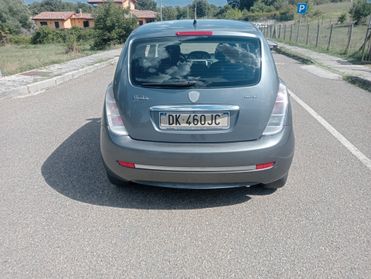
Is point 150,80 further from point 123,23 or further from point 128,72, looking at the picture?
point 123,23

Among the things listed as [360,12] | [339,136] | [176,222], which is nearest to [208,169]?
[176,222]

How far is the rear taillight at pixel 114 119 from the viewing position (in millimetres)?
2869

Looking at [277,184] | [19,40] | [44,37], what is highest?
[277,184]

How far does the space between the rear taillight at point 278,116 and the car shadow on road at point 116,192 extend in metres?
0.78

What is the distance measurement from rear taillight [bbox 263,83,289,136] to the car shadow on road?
779mm

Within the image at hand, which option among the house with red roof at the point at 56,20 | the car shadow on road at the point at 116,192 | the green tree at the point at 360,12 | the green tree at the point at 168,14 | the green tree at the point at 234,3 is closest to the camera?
the car shadow on road at the point at 116,192

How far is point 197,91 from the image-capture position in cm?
275

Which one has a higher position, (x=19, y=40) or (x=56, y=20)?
(x=56, y=20)

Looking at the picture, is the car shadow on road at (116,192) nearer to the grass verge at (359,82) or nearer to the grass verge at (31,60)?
the grass verge at (359,82)

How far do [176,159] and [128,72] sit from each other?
3.04ft

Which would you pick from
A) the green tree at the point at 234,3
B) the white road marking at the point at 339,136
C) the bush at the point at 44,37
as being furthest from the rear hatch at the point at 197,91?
the green tree at the point at 234,3

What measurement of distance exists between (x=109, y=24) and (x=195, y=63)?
2266cm

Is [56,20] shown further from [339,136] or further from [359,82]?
[339,136]

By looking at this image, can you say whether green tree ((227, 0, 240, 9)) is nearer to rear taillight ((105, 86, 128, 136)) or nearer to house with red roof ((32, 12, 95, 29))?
house with red roof ((32, 12, 95, 29))
